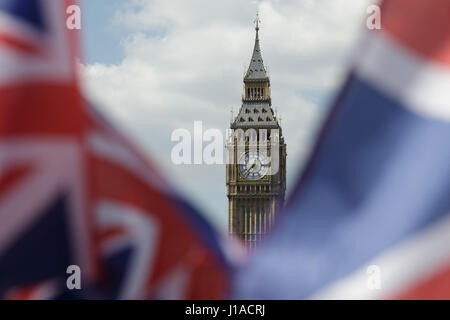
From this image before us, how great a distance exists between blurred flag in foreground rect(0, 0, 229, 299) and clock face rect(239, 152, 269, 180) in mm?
56598

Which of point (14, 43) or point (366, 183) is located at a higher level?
point (14, 43)

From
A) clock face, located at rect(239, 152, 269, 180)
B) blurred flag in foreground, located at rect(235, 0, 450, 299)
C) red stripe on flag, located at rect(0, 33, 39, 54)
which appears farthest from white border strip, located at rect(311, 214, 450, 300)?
clock face, located at rect(239, 152, 269, 180)

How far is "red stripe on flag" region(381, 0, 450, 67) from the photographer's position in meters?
6.52

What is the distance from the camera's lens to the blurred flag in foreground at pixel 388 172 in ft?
21.5

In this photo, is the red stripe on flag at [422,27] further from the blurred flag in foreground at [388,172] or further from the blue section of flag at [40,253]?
the blue section of flag at [40,253]

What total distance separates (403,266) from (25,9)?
13.6 feet

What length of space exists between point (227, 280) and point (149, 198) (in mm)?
1073

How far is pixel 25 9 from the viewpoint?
698cm

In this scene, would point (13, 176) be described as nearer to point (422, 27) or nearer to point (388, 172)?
point (388, 172)

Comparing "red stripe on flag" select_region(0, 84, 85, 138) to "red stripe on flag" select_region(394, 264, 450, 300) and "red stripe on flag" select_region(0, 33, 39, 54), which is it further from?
Result: "red stripe on flag" select_region(394, 264, 450, 300)

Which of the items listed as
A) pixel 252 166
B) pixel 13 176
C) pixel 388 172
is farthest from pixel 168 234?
pixel 252 166

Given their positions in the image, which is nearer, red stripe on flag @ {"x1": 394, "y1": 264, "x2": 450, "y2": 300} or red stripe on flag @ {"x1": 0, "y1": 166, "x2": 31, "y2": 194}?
red stripe on flag @ {"x1": 394, "y1": 264, "x2": 450, "y2": 300}
